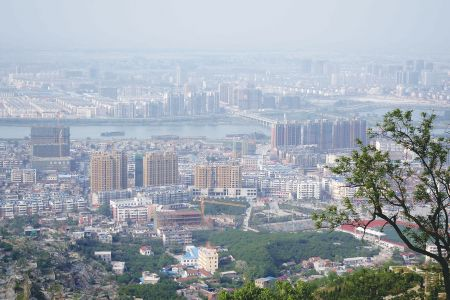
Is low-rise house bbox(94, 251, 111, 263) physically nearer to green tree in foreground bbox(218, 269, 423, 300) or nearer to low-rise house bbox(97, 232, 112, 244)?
low-rise house bbox(97, 232, 112, 244)

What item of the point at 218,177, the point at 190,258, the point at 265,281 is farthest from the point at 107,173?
the point at 265,281

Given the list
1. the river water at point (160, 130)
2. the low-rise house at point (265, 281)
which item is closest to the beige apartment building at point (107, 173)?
the low-rise house at point (265, 281)

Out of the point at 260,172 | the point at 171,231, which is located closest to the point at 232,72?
the point at 260,172

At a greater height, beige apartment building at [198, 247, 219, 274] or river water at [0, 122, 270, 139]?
beige apartment building at [198, 247, 219, 274]

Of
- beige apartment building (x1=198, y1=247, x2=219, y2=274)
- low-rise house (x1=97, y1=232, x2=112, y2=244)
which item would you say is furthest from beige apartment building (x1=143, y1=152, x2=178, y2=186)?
beige apartment building (x1=198, y1=247, x2=219, y2=274)

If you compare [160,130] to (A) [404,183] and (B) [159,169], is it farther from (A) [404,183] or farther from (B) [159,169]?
(A) [404,183]
